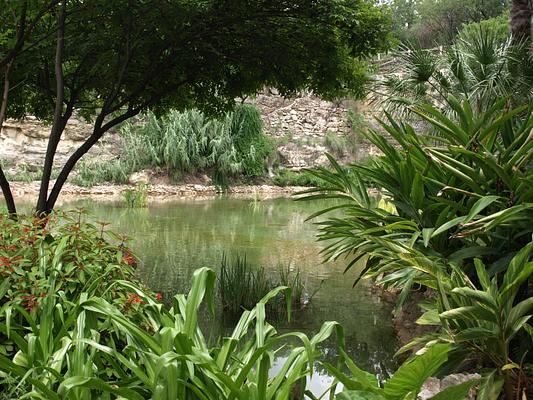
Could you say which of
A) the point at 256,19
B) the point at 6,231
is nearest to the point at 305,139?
the point at 256,19

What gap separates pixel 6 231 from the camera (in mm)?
2799

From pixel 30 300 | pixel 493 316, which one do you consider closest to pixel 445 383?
pixel 493 316

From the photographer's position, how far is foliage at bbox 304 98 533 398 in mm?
2113

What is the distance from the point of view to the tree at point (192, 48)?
5.04 m

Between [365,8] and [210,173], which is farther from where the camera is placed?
[210,173]

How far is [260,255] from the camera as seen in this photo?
7.14 metres

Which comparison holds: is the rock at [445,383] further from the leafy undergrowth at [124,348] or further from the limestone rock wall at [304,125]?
the limestone rock wall at [304,125]

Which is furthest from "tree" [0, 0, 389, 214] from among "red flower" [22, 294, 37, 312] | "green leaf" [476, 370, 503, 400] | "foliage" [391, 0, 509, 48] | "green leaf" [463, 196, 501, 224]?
"foliage" [391, 0, 509, 48]

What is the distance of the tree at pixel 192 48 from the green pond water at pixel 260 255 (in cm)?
174

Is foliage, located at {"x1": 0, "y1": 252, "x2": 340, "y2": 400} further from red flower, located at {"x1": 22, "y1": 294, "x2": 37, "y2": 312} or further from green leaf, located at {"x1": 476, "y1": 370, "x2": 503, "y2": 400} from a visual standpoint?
green leaf, located at {"x1": 476, "y1": 370, "x2": 503, "y2": 400}

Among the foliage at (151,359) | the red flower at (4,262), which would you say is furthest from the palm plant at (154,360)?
the red flower at (4,262)

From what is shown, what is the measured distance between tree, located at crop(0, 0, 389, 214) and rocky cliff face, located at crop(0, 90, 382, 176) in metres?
9.39

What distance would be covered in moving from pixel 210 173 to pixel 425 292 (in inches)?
600

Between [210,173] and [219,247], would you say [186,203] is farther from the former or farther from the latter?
[219,247]
